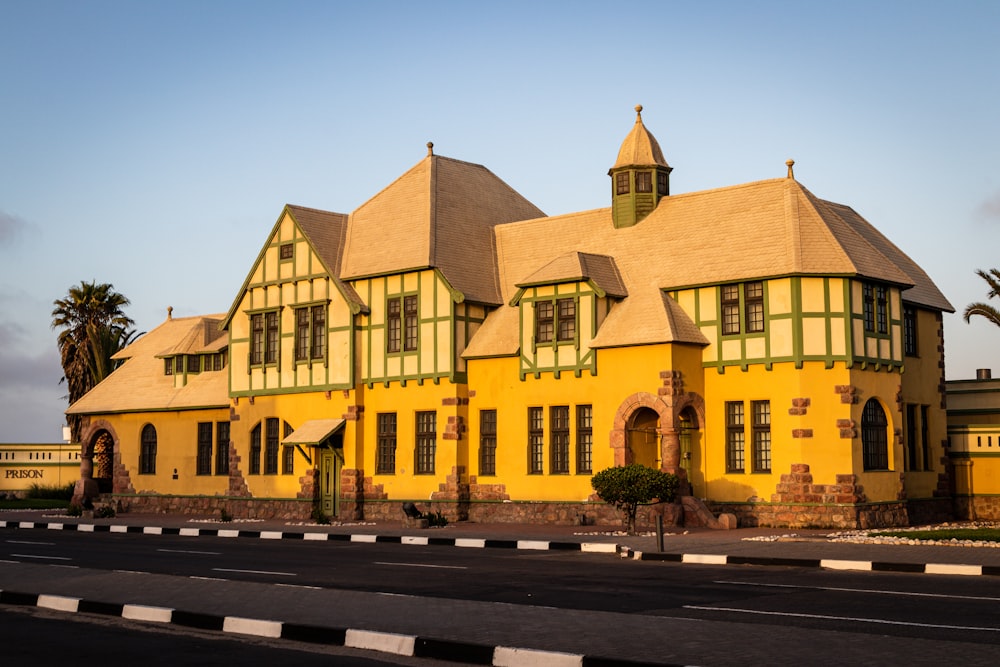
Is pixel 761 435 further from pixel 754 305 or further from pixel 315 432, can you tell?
pixel 315 432

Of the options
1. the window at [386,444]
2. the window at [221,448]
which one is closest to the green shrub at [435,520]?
the window at [386,444]

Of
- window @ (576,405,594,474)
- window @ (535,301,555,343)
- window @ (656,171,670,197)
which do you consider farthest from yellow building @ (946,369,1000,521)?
window @ (535,301,555,343)

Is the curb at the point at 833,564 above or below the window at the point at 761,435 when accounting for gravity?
below

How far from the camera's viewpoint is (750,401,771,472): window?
31.8 meters

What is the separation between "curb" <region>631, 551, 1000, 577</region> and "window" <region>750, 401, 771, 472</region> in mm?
9598

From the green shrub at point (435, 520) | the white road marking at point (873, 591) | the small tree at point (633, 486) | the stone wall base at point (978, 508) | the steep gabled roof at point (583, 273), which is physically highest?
the steep gabled roof at point (583, 273)

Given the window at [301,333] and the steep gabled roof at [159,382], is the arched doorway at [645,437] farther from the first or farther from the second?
the steep gabled roof at [159,382]

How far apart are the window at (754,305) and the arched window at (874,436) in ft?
11.4

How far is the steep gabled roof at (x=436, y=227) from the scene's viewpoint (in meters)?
37.6

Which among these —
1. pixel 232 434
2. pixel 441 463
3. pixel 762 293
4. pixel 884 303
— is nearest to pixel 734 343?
pixel 762 293

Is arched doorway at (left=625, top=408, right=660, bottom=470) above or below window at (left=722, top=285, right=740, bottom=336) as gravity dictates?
below

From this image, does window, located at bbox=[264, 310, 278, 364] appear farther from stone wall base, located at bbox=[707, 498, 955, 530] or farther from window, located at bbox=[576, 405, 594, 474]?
stone wall base, located at bbox=[707, 498, 955, 530]

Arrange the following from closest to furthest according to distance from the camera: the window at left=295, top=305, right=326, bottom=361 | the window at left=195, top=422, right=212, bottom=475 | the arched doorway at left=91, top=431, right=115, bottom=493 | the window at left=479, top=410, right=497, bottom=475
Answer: the window at left=479, top=410, right=497, bottom=475, the window at left=295, top=305, right=326, bottom=361, the window at left=195, top=422, right=212, bottom=475, the arched doorway at left=91, top=431, right=115, bottom=493

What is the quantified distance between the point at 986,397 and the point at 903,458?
690 cm
